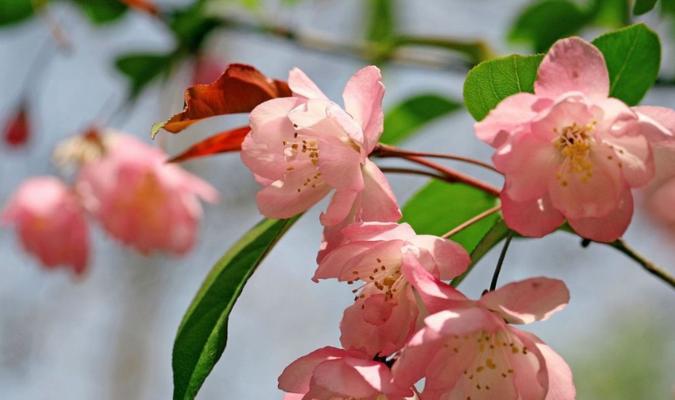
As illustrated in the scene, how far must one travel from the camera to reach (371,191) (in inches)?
30.1

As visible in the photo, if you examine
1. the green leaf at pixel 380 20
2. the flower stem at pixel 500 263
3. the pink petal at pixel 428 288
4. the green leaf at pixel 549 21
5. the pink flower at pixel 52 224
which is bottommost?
the pink flower at pixel 52 224

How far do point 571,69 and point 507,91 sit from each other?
77mm

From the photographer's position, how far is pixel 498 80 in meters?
0.80

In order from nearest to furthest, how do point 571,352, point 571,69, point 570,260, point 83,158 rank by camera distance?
point 571,69 < point 83,158 < point 570,260 < point 571,352

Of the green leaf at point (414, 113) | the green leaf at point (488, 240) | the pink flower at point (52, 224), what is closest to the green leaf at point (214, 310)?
the green leaf at point (488, 240)

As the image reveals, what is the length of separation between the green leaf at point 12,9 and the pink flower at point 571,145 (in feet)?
5.55

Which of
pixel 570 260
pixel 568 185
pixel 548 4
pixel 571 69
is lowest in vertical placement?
pixel 570 260

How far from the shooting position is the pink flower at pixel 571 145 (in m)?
0.73

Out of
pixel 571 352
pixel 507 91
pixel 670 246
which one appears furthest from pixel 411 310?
pixel 571 352

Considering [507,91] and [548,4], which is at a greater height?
[507,91]

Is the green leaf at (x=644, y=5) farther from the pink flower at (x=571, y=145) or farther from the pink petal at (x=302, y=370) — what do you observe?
the pink petal at (x=302, y=370)

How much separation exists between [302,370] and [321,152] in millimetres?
183

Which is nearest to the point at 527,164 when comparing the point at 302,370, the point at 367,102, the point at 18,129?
the point at 367,102

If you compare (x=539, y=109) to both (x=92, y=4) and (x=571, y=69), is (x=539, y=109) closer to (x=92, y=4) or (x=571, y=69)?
(x=571, y=69)
